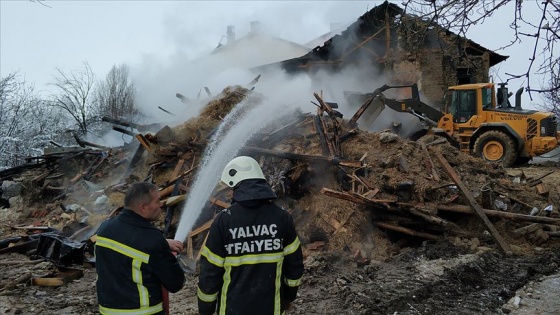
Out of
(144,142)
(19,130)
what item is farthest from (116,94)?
(144,142)

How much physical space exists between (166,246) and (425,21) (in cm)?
314

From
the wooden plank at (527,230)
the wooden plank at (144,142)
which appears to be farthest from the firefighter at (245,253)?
the wooden plank at (144,142)

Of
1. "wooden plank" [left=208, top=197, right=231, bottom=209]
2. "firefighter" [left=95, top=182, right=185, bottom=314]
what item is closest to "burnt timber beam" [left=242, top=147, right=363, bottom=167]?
"wooden plank" [left=208, top=197, right=231, bottom=209]

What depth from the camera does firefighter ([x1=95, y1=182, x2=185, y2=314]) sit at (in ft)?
9.34

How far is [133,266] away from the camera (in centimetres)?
285

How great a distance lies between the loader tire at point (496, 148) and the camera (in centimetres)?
1556

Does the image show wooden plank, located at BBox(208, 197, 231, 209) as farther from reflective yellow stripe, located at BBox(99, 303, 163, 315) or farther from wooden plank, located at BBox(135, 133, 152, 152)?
reflective yellow stripe, located at BBox(99, 303, 163, 315)

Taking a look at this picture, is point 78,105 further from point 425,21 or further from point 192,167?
point 425,21

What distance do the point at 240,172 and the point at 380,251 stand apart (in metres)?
4.75

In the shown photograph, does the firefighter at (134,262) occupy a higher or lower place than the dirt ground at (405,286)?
higher

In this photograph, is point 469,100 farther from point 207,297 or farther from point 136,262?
point 136,262

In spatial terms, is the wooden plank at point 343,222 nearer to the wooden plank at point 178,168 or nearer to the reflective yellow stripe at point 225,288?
the wooden plank at point 178,168

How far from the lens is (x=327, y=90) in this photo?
19531mm

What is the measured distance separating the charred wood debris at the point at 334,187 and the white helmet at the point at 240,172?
166 inches
